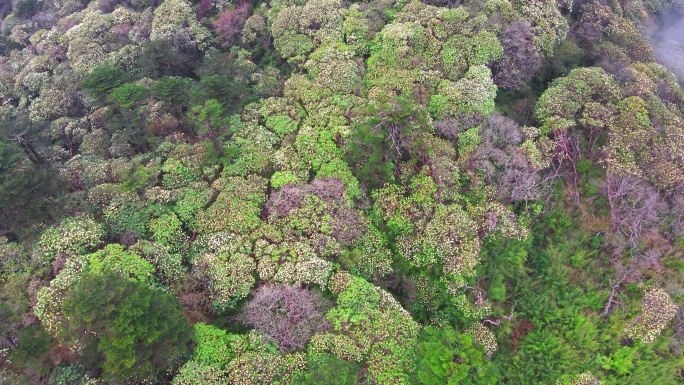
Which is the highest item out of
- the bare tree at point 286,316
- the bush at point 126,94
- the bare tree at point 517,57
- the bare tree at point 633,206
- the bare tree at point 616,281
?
the bare tree at point 517,57

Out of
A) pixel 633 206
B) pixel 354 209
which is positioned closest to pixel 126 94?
pixel 354 209

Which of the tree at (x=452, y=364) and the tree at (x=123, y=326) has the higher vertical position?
the tree at (x=452, y=364)

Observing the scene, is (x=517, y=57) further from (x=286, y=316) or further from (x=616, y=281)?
(x=286, y=316)

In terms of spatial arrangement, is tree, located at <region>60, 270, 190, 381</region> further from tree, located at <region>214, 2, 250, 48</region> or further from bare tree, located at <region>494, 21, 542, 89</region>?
bare tree, located at <region>494, 21, 542, 89</region>

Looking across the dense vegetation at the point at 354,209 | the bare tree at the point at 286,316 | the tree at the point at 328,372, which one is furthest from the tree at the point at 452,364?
the bare tree at the point at 286,316

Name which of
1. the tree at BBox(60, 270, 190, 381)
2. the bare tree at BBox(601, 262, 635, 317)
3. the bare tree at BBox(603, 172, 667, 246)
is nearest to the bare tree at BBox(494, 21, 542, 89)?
the bare tree at BBox(603, 172, 667, 246)

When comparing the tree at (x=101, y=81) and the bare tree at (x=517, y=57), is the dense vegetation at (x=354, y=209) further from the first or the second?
the tree at (x=101, y=81)
